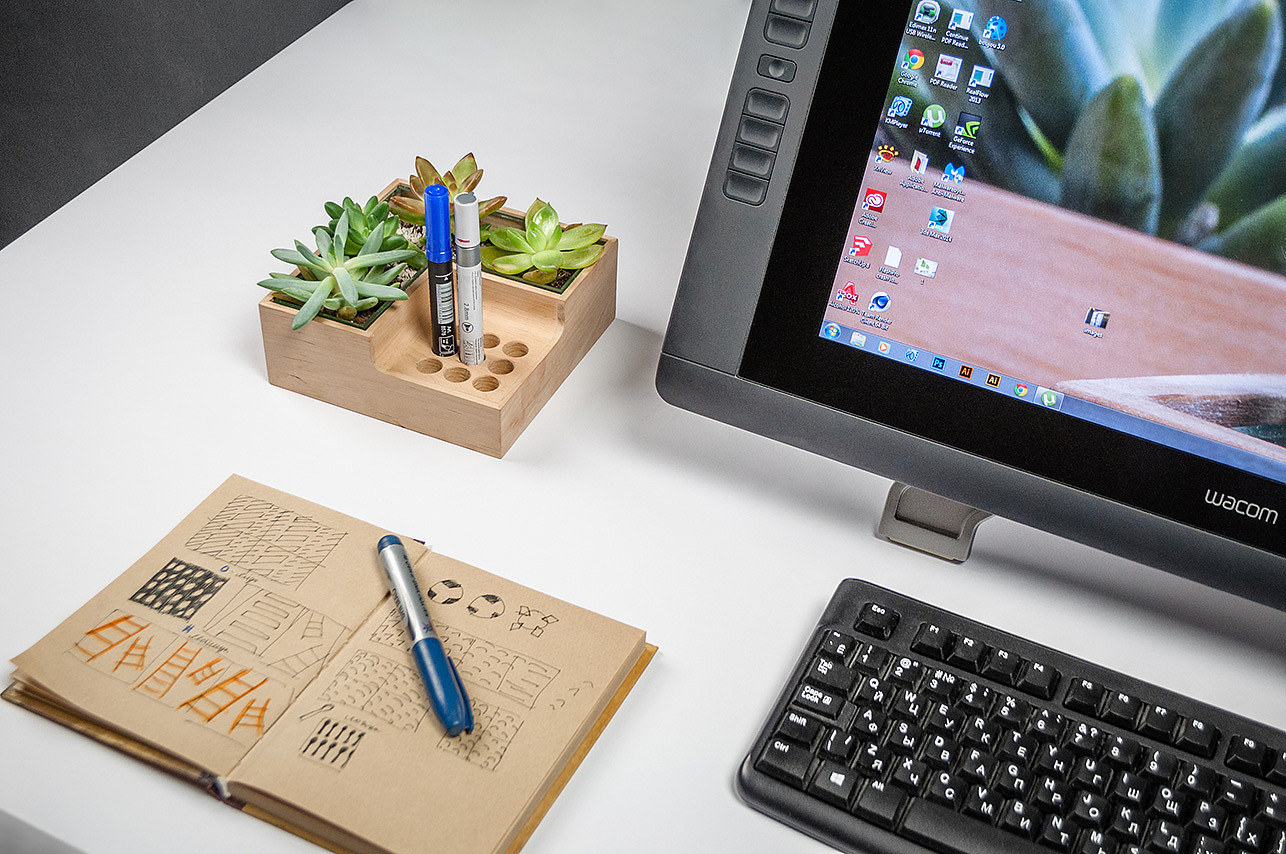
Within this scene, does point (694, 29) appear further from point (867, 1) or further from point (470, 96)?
point (867, 1)

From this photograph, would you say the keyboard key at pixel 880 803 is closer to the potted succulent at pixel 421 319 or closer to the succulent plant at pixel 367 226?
the potted succulent at pixel 421 319

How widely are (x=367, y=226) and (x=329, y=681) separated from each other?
0.37 metres

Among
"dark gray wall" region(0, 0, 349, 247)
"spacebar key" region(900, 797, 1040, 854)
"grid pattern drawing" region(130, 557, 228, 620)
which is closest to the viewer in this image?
"spacebar key" region(900, 797, 1040, 854)

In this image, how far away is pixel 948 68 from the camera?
2.16 ft

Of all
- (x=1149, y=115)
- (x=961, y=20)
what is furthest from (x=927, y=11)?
(x=1149, y=115)

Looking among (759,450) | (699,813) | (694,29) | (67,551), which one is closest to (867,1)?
(759,450)

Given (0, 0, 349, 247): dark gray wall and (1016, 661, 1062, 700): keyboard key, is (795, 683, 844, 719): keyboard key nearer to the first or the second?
(1016, 661, 1062, 700): keyboard key

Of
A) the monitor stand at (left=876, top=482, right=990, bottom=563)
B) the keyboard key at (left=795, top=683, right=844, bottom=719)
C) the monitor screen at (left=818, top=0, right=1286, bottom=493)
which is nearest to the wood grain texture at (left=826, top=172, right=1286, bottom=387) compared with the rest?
the monitor screen at (left=818, top=0, right=1286, bottom=493)

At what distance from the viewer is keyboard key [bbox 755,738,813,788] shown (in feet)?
1.99

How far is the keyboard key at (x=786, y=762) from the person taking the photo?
608 millimetres

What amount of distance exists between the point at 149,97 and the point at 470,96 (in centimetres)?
32

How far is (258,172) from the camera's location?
3.55 ft

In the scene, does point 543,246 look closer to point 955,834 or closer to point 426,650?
point 426,650

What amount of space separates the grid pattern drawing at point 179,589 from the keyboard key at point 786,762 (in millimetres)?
340
